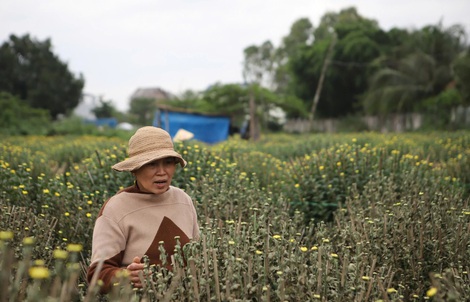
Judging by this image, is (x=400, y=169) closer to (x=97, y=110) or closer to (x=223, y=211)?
(x=223, y=211)

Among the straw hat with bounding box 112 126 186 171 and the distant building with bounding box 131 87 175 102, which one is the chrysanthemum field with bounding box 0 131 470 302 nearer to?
the straw hat with bounding box 112 126 186 171

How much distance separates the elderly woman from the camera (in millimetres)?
2295

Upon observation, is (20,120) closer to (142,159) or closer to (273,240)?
(142,159)

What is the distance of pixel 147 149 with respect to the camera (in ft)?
8.05

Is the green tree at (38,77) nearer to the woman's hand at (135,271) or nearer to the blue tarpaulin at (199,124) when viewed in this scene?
the blue tarpaulin at (199,124)

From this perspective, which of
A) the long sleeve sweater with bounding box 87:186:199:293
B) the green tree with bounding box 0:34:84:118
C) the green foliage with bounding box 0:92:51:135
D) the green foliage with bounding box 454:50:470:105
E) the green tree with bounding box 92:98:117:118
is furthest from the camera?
the green tree with bounding box 92:98:117:118

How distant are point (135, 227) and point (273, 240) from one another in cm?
67

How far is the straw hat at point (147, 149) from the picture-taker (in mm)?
2383

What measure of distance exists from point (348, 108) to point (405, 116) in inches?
226

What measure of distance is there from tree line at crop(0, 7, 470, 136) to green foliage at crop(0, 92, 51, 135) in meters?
0.07

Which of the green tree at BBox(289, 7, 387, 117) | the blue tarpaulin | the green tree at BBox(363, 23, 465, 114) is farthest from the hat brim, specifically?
the green tree at BBox(289, 7, 387, 117)

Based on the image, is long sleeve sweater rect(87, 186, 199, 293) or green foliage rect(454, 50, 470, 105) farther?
green foliage rect(454, 50, 470, 105)

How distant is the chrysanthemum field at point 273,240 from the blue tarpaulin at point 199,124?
12.0 m

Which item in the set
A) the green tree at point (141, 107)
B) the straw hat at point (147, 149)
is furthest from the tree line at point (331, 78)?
the straw hat at point (147, 149)
